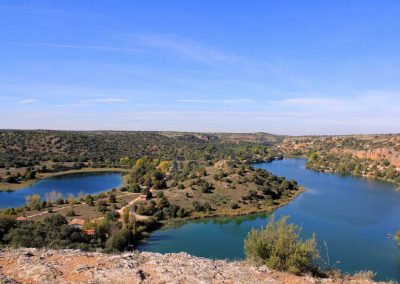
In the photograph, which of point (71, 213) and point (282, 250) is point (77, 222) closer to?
point (71, 213)

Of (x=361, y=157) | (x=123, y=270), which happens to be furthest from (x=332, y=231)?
(x=361, y=157)

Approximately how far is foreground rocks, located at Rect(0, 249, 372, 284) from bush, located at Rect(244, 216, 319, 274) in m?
0.60

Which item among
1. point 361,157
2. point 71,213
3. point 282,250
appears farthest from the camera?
point 361,157

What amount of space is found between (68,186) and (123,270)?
77.8 meters

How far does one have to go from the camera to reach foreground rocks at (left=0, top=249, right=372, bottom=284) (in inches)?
368

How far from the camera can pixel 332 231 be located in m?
48.5

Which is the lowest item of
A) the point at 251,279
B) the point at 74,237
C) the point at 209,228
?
the point at 209,228

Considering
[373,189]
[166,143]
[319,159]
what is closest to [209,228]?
[373,189]

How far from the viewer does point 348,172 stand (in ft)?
366

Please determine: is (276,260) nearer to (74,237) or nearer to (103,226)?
(74,237)

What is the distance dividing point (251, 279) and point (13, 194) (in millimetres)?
74034

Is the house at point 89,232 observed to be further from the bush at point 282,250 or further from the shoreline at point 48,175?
the shoreline at point 48,175

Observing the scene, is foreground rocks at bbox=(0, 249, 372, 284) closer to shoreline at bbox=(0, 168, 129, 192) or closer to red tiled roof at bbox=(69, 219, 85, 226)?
red tiled roof at bbox=(69, 219, 85, 226)

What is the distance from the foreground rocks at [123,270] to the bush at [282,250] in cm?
60
